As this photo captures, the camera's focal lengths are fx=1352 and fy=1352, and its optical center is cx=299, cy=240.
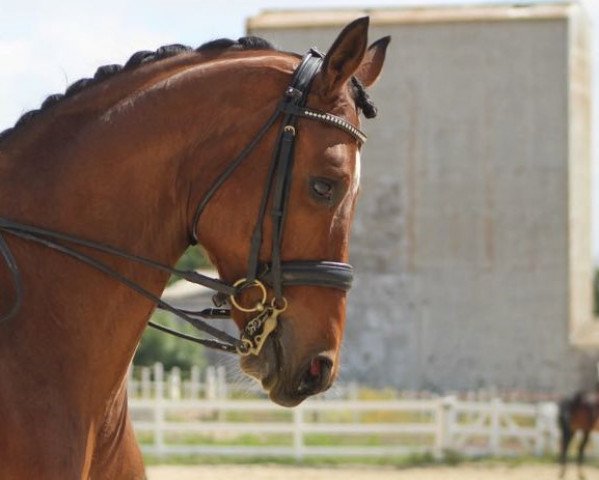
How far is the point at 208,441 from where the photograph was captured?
2184cm

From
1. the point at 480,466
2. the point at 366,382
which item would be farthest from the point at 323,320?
the point at 366,382

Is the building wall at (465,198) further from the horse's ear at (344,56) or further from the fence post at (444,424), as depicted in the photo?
the horse's ear at (344,56)

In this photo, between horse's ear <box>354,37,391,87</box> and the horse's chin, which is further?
horse's ear <box>354,37,391,87</box>

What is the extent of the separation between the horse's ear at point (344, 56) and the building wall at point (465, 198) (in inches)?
1276

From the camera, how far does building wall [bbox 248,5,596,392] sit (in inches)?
1421

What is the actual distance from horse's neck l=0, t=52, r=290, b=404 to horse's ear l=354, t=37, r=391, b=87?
0.44 m

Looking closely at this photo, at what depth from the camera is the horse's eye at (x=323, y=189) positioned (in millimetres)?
3621

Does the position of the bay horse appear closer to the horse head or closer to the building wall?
the horse head

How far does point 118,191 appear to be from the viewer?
3701mm

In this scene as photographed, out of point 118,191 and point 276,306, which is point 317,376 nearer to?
point 276,306

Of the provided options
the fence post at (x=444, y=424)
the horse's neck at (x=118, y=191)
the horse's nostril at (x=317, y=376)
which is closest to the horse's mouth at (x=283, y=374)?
the horse's nostril at (x=317, y=376)

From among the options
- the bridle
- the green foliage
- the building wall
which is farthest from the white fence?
the bridle

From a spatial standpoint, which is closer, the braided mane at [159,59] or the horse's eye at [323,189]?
the horse's eye at [323,189]

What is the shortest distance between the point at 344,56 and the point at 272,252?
22.4 inches
